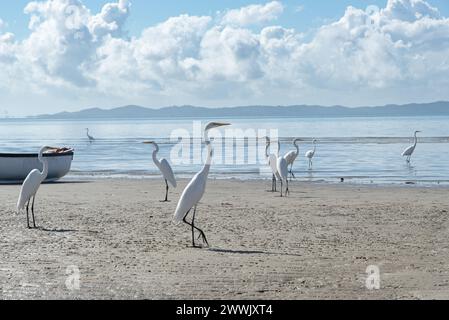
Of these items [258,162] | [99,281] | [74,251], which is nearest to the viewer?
[99,281]

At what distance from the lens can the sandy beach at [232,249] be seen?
7.83 m

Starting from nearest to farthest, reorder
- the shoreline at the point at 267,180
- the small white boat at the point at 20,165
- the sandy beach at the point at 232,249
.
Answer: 1. the sandy beach at the point at 232,249
2. the shoreline at the point at 267,180
3. the small white boat at the point at 20,165

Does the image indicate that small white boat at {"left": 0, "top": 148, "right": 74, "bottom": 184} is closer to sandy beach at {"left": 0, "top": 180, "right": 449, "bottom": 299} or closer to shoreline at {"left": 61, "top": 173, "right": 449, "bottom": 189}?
shoreline at {"left": 61, "top": 173, "right": 449, "bottom": 189}

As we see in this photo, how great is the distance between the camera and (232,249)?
10.4m

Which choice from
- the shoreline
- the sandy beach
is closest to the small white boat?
the shoreline

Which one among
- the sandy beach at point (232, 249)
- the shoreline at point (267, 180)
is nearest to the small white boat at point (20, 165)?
the shoreline at point (267, 180)

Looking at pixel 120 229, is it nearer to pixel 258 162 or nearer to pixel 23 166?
pixel 23 166

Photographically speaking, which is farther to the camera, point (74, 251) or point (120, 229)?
point (120, 229)

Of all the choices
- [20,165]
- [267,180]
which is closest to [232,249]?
[267,180]

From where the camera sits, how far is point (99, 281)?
26.8 feet

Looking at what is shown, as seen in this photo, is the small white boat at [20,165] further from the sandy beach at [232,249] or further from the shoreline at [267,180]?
the sandy beach at [232,249]

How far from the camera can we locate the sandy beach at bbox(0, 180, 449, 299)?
7.83 m
